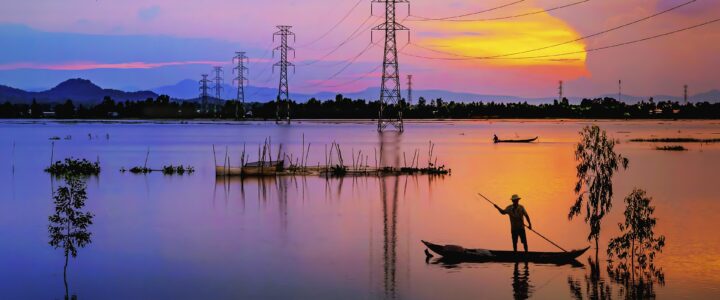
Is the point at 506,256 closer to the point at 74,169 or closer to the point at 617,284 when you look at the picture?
the point at 617,284

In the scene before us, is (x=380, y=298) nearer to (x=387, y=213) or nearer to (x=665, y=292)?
(x=665, y=292)

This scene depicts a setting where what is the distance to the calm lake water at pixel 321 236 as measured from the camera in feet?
78.9

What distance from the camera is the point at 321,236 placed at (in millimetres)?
34344

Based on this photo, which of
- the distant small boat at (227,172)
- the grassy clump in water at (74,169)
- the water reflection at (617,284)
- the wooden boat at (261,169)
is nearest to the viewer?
the water reflection at (617,284)

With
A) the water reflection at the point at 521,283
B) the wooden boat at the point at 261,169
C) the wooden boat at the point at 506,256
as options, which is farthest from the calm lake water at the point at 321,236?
the wooden boat at the point at 261,169

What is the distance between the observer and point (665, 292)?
23.3 meters

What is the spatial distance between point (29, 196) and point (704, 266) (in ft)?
122

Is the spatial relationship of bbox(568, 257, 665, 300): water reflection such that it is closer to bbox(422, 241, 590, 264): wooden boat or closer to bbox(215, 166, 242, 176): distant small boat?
bbox(422, 241, 590, 264): wooden boat

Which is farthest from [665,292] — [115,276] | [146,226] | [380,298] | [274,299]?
[146,226]

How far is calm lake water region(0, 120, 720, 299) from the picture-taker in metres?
24.1

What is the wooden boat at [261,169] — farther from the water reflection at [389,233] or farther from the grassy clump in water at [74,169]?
the grassy clump in water at [74,169]

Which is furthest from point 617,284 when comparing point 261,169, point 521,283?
point 261,169

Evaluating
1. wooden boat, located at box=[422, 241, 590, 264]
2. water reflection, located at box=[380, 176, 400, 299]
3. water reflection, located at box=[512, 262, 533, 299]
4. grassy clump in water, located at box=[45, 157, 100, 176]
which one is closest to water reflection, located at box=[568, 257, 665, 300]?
wooden boat, located at box=[422, 241, 590, 264]

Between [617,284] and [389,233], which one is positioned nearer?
[617,284]
